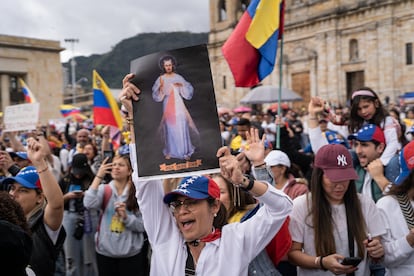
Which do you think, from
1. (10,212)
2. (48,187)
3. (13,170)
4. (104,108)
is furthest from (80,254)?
(10,212)

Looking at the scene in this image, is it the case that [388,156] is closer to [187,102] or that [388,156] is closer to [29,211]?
[187,102]

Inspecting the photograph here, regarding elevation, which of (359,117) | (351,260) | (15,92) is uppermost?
(15,92)

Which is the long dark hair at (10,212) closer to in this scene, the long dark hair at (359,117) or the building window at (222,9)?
the long dark hair at (359,117)

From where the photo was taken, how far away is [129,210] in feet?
15.6

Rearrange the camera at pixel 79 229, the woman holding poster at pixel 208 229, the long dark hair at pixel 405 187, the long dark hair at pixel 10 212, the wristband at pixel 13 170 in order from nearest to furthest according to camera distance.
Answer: the long dark hair at pixel 10 212 → the woman holding poster at pixel 208 229 → the long dark hair at pixel 405 187 → the wristband at pixel 13 170 → the camera at pixel 79 229

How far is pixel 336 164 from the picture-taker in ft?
10.0

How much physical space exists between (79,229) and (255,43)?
333cm

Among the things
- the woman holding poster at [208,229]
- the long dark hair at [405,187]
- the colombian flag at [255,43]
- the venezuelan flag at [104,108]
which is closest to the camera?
the woman holding poster at [208,229]

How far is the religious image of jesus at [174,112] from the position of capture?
2.61 metres

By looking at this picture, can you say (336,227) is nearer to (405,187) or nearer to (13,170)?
(405,187)

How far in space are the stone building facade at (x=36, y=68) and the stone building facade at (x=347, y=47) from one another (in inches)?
796

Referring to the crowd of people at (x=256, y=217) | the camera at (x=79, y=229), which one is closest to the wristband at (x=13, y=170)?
the camera at (x=79, y=229)

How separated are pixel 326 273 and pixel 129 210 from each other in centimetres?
245

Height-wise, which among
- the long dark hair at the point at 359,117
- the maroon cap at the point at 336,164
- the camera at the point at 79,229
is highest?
the long dark hair at the point at 359,117
